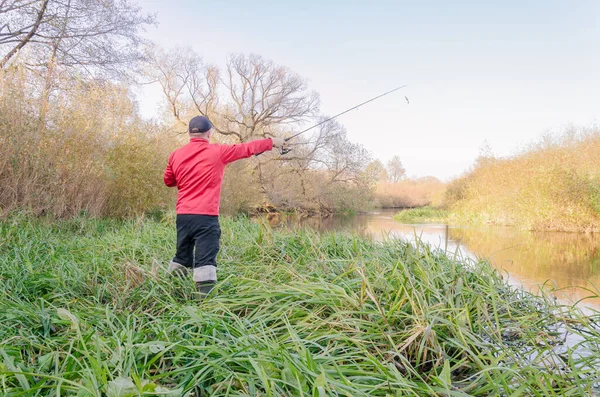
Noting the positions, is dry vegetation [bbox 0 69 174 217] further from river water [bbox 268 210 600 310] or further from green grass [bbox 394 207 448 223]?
green grass [bbox 394 207 448 223]

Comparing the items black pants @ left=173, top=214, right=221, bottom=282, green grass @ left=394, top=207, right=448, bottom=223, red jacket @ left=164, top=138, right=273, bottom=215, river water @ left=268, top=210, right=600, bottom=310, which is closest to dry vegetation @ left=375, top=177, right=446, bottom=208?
green grass @ left=394, top=207, right=448, bottom=223

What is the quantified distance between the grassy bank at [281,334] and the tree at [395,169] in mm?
43764

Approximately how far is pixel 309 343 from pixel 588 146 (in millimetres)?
15126

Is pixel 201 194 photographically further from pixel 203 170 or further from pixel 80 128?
pixel 80 128

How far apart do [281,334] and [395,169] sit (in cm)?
4710

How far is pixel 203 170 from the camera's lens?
3.13 meters

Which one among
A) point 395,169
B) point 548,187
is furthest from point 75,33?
point 395,169

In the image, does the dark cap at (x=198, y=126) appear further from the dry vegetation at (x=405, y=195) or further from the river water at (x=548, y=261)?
the dry vegetation at (x=405, y=195)

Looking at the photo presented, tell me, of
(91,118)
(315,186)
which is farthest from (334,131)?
(91,118)

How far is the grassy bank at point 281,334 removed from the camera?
5.15 feet

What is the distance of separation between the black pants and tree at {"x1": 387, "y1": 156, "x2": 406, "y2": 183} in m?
44.5

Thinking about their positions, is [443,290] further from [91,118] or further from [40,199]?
[91,118]

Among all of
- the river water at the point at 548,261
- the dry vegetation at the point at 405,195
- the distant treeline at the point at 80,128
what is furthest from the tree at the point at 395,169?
the river water at the point at 548,261

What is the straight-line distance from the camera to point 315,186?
72.5ft
